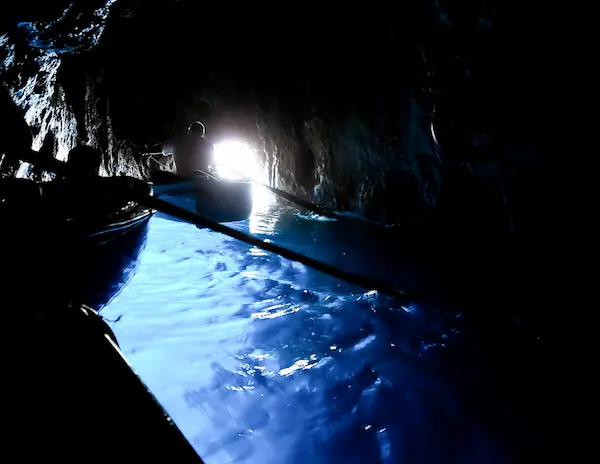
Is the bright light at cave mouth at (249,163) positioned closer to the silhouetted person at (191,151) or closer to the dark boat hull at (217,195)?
the silhouetted person at (191,151)

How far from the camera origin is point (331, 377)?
340 centimetres

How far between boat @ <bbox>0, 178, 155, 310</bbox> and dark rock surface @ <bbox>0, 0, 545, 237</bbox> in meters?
3.42

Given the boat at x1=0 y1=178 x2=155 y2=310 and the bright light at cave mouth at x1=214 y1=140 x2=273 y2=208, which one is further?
the bright light at cave mouth at x1=214 y1=140 x2=273 y2=208

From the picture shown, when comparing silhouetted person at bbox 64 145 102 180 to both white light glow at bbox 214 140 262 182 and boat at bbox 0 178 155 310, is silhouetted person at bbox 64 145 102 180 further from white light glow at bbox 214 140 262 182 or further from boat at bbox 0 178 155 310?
white light glow at bbox 214 140 262 182

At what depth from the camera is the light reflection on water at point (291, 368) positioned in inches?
106

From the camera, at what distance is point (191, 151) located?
5.81 m

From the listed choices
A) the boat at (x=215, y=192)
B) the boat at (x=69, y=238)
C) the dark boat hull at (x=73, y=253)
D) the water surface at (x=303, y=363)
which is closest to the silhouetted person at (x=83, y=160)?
the boat at (x=69, y=238)

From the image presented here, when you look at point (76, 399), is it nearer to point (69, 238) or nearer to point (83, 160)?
point (69, 238)

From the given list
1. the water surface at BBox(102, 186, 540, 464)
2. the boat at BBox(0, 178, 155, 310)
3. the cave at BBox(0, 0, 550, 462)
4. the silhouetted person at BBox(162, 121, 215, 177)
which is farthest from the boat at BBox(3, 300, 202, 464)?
the silhouetted person at BBox(162, 121, 215, 177)

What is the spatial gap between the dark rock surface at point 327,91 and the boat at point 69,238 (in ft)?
11.2

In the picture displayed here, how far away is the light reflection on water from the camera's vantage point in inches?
106

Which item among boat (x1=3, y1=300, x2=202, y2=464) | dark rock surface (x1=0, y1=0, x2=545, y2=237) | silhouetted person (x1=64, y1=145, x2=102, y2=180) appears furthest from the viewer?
dark rock surface (x1=0, y1=0, x2=545, y2=237)

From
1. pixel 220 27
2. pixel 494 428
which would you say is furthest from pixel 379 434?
pixel 220 27

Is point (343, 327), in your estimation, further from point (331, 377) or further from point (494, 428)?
point (494, 428)
